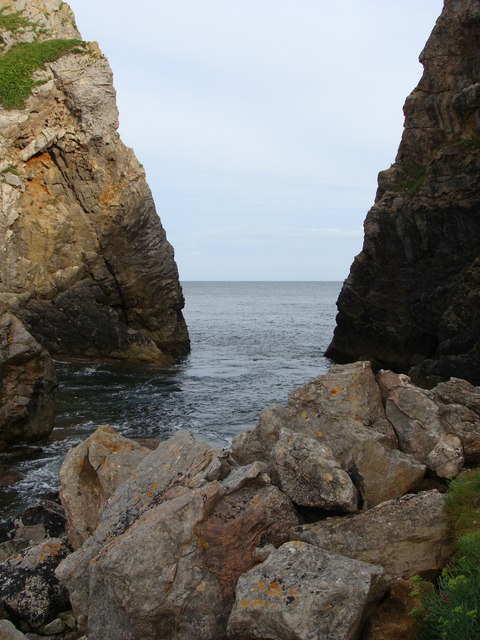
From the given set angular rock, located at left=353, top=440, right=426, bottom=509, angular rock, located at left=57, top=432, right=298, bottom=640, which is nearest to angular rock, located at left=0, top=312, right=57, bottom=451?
angular rock, located at left=57, top=432, right=298, bottom=640

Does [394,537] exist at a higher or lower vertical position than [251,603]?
higher

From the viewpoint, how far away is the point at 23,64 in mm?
31766

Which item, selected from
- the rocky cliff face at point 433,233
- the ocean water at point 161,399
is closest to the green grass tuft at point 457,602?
the ocean water at point 161,399

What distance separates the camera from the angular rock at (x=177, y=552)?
539 centimetres

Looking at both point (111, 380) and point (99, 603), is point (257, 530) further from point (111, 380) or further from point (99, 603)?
point (111, 380)

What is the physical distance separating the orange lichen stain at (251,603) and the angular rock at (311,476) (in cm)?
170

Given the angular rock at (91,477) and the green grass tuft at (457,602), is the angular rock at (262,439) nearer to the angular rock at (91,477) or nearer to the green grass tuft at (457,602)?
the angular rock at (91,477)

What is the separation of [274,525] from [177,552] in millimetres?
1162

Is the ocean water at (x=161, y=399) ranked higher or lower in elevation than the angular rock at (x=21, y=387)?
lower

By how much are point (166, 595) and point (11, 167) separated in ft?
96.1

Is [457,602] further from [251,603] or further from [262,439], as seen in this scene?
[262,439]

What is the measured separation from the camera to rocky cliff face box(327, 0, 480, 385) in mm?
24172

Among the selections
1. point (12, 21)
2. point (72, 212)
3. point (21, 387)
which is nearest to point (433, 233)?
point (21, 387)

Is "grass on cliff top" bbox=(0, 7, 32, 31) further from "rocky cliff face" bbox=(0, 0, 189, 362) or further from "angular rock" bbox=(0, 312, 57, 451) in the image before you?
"angular rock" bbox=(0, 312, 57, 451)
